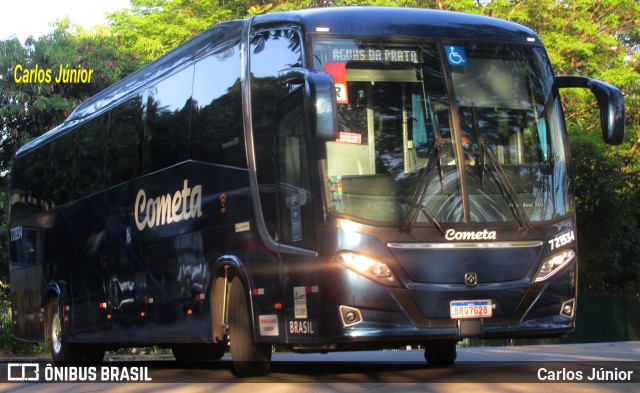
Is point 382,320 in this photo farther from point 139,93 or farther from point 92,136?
point 92,136

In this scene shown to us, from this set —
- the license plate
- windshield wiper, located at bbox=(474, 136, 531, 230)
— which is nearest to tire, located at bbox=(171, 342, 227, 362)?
the license plate

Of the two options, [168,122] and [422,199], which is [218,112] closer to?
[168,122]

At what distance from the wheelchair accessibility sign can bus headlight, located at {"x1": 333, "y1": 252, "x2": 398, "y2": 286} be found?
7.55ft

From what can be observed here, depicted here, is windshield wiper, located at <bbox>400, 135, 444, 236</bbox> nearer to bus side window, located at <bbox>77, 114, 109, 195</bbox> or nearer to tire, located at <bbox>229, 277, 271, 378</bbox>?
tire, located at <bbox>229, 277, 271, 378</bbox>

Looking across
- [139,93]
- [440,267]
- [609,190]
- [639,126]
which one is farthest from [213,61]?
[639,126]

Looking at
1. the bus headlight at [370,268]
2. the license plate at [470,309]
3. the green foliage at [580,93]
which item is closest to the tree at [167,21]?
the green foliage at [580,93]

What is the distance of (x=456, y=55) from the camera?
1181 centimetres

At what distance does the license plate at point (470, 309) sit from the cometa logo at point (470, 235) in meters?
0.62

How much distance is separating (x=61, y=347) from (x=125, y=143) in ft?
Result: 15.4

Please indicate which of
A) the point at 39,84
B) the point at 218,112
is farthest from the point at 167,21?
the point at 218,112

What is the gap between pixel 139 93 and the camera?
16.5 metres

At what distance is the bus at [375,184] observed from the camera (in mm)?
10977

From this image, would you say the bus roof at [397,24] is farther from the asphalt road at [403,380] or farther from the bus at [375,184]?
the asphalt road at [403,380]

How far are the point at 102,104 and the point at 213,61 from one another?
16.3 ft
